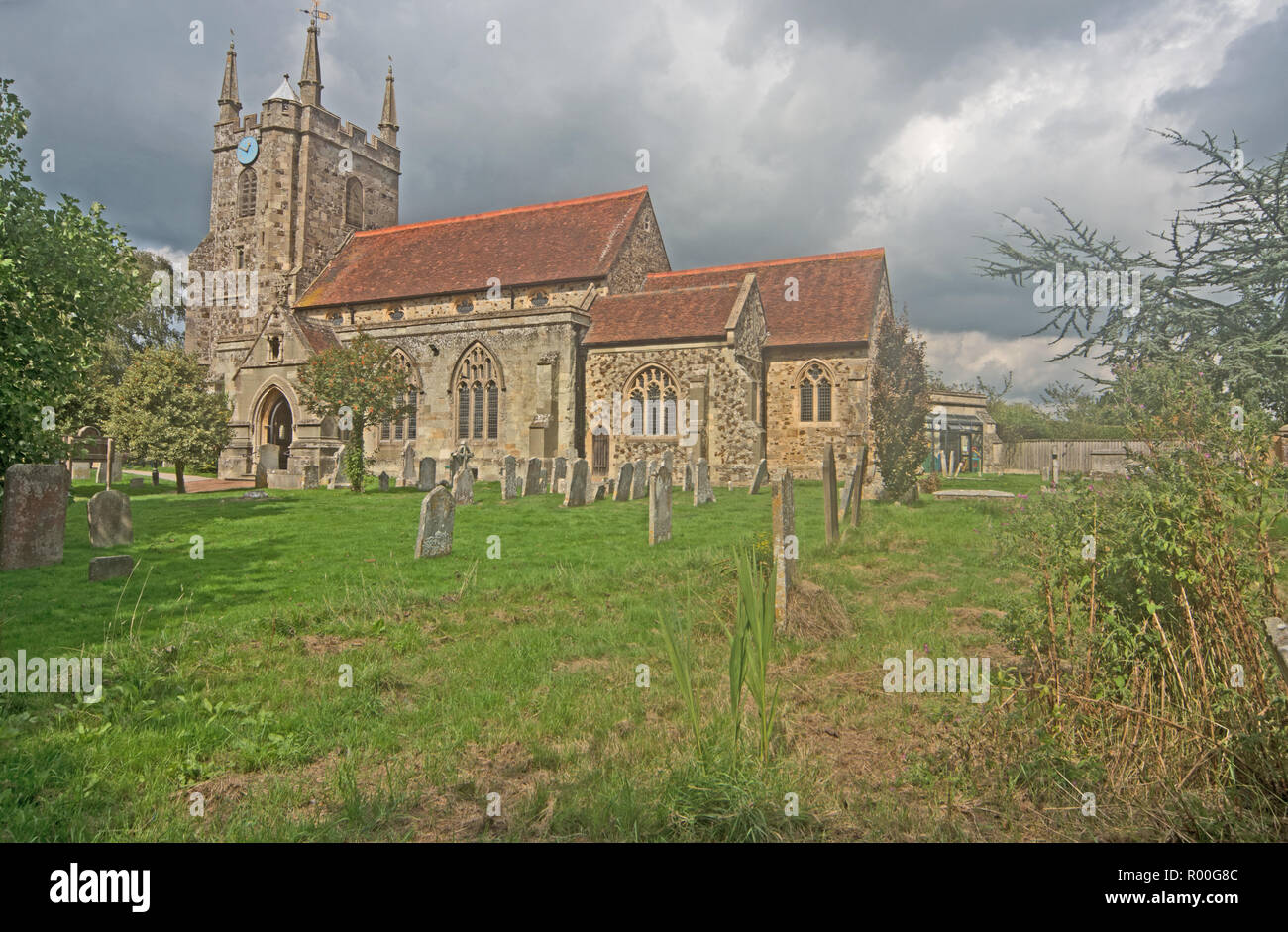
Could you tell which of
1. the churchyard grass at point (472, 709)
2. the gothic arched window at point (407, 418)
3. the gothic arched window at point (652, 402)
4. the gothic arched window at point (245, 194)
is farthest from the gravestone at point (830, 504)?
the gothic arched window at point (245, 194)

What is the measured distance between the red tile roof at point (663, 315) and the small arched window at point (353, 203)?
1661cm

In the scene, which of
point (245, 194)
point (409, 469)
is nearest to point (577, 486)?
point (409, 469)

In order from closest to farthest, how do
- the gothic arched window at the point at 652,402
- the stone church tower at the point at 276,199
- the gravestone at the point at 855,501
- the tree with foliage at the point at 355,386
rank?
the gravestone at the point at 855,501, the tree with foliage at the point at 355,386, the gothic arched window at the point at 652,402, the stone church tower at the point at 276,199

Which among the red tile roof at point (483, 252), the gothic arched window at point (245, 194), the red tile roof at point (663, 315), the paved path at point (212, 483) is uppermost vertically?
the gothic arched window at point (245, 194)

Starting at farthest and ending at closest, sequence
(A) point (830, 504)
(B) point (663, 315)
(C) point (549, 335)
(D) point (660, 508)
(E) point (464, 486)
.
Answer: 1. (C) point (549, 335)
2. (B) point (663, 315)
3. (E) point (464, 486)
4. (D) point (660, 508)
5. (A) point (830, 504)

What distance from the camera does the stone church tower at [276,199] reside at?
3266 cm

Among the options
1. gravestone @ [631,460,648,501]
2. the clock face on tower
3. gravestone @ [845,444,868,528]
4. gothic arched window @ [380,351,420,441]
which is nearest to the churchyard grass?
gravestone @ [845,444,868,528]

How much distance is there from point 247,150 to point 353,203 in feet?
16.0

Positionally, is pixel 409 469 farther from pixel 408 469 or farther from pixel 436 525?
pixel 436 525

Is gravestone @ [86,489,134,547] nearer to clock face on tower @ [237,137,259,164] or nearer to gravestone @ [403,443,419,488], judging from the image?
gravestone @ [403,443,419,488]

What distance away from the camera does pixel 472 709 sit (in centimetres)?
438

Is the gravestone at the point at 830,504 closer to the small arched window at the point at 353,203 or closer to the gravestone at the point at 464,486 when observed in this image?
the gravestone at the point at 464,486

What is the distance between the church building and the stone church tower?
0.39 ft
